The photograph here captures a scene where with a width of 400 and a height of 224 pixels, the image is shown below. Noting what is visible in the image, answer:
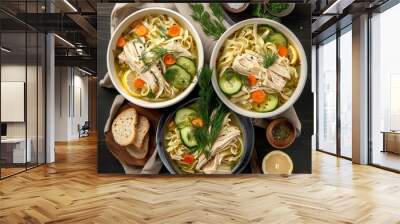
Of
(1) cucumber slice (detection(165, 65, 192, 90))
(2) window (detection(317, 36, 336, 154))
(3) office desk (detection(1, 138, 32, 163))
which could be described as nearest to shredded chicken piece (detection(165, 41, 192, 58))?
(1) cucumber slice (detection(165, 65, 192, 90))

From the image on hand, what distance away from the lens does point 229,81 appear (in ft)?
18.5

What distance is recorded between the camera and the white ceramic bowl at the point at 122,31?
18.2 feet

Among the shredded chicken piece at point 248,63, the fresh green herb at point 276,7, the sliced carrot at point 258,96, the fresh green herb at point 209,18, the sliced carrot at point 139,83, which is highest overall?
the fresh green herb at point 276,7

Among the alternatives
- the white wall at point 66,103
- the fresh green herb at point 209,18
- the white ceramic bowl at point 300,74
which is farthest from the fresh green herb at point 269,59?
the white wall at point 66,103

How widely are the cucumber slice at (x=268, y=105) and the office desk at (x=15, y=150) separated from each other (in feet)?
12.5

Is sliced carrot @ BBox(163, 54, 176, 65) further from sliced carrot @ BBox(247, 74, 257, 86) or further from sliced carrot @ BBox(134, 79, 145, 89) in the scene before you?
sliced carrot @ BBox(247, 74, 257, 86)

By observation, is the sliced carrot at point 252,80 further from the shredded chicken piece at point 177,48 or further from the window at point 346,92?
the window at point 346,92

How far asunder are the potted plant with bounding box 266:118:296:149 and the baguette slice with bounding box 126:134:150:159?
177 cm

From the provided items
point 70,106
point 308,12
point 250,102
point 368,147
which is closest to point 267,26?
point 308,12

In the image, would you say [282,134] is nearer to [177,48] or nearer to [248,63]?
[248,63]

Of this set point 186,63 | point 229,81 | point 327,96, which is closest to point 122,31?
point 186,63

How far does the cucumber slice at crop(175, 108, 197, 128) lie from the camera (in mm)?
5664

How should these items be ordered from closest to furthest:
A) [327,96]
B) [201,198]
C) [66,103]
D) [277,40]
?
1. [201,198]
2. [277,40]
3. [327,96]
4. [66,103]

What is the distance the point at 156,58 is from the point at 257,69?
1467mm
